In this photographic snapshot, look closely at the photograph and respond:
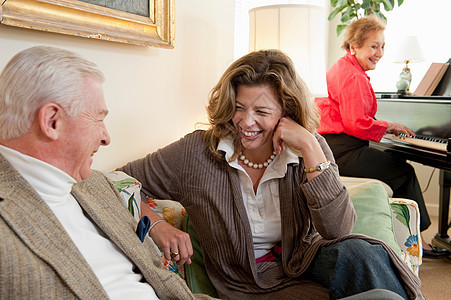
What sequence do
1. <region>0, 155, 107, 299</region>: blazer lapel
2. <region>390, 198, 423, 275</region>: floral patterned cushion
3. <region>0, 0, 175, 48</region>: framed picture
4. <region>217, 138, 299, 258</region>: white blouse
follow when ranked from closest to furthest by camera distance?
<region>0, 155, 107, 299</region>: blazer lapel → <region>0, 0, 175, 48</region>: framed picture → <region>217, 138, 299, 258</region>: white blouse → <region>390, 198, 423, 275</region>: floral patterned cushion

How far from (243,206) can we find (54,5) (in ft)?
2.97

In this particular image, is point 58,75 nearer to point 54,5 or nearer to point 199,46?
point 54,5

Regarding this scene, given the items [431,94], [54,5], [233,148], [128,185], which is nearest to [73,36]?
[54,5]

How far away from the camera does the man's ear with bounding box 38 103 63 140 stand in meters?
0.87

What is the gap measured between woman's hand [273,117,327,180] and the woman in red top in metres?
1.44

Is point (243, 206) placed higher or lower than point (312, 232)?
higher

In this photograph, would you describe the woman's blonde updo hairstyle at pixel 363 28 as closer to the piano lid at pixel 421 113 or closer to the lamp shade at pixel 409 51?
the piano lid at pixel 421 113

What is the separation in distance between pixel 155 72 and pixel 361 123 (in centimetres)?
148

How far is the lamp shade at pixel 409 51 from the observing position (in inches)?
154

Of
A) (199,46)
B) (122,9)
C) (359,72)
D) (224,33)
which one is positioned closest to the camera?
(122,9)

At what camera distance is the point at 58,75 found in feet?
2.93

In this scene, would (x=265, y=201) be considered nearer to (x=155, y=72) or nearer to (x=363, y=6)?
(x=155, y=72)

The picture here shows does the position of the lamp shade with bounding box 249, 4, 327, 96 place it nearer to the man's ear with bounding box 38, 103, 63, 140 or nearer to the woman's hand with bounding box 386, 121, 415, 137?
the woman's hand with bounding box 386, 121, 415, 137

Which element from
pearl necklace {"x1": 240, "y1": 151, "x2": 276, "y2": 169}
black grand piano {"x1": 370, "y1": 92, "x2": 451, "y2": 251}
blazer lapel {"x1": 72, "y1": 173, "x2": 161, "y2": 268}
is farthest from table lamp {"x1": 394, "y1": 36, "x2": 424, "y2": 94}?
blazer lapel {"x1": 72, "y1": 173, "x2": 161, "y2": 268}
